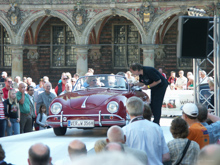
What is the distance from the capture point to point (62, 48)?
94.9 feet

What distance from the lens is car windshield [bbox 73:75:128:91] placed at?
1046 cm

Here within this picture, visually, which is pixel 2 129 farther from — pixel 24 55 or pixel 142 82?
pixel 24 55

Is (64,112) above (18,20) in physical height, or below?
below

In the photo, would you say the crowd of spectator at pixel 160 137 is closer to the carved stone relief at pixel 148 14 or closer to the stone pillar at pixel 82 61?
the carved stone relief at pixel 148 14

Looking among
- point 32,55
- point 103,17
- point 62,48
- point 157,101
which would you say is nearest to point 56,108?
point 157,101

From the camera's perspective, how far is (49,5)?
2580 centimetres

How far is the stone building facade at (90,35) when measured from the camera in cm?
2492

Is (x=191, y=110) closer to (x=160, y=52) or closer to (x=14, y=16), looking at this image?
(x=14, y=16)

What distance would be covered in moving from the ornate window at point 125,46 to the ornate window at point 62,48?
8.66ft

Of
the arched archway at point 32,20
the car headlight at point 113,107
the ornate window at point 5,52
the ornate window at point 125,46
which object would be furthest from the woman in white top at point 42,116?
the ornate window at point 5,52

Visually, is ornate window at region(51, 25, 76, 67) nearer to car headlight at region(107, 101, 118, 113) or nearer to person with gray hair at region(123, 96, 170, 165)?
car headlight at region(107, 101, 118, 113)

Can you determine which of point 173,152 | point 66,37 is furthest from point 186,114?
point 66,37

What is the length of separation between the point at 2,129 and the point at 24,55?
63.0ft

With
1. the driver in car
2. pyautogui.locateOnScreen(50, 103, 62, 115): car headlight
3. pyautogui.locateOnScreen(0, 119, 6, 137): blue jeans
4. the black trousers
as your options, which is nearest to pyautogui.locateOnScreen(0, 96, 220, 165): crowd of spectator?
the black trousers
